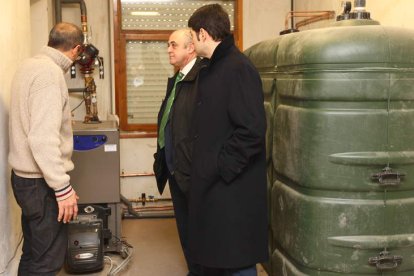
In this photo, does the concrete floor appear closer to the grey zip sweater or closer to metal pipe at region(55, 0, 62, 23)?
the grey zip sweater

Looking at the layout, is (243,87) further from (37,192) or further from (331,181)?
(37,192)

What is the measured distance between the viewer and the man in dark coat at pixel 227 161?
1.90 meters

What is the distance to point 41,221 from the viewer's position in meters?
2.09

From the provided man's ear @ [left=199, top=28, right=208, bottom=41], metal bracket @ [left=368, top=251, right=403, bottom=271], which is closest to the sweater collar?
man's ear @ [left=199, top=28, right=208, bottom=41]

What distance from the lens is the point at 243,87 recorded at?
6.25ft

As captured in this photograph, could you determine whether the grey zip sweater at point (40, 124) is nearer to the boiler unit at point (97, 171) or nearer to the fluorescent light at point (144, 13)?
the boiler unit at point (97, 171)

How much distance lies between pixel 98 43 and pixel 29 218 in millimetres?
2548

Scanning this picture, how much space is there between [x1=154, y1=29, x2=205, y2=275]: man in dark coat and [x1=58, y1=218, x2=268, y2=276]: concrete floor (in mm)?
492

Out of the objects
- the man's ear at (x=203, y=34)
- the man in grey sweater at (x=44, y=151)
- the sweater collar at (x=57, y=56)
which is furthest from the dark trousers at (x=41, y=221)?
the man's ear at (x=203, y=34)

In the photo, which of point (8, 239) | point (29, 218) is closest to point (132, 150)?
point (8, 239)

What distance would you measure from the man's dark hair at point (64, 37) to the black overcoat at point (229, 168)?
677 mm

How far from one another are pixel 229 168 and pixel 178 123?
31.1 inches

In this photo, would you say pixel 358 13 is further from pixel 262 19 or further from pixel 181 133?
pixel 262 19

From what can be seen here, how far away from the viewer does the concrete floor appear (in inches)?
124
